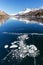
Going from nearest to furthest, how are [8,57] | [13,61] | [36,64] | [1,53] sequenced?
[36,64] < [13,61] < [8,57] < [1,53]

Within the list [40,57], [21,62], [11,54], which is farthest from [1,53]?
[40,57]

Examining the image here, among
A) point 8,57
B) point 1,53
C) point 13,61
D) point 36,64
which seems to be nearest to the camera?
point 36,64

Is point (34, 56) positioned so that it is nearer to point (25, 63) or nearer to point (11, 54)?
point (25, 63)

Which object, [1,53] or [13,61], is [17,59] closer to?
[13,61]

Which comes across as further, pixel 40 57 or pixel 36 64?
pixel 40 57

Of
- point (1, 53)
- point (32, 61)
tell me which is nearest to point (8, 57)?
point (1, 53)

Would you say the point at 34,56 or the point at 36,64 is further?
the point at 34,56

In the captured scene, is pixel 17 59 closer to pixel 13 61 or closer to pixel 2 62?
pixel 13 61

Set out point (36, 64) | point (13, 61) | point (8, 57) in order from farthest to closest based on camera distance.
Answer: point (8, 57), point (13, 61), point (36, 64)
